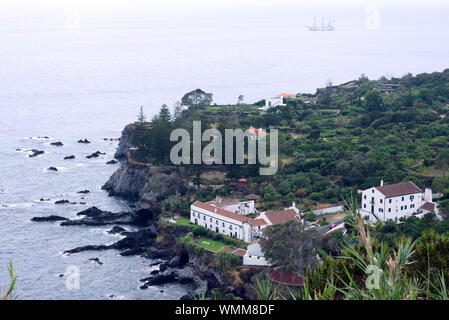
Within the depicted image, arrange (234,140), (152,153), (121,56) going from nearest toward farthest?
(234,140) → (152,153) → (121,56)

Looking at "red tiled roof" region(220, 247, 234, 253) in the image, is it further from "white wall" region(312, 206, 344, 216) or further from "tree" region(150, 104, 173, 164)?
"tree" region(150, 104, 173, 164)

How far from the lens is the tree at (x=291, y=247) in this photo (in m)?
22.0

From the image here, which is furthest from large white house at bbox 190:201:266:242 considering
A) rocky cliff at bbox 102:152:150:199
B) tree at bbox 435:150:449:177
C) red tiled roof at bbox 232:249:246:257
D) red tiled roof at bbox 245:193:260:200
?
tree at bbox 435:150:449:177

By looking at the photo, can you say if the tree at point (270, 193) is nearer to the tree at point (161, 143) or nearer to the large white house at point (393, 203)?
the large white house at point (393, 203)

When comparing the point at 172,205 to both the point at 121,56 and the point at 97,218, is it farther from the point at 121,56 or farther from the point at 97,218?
the point at 121,56

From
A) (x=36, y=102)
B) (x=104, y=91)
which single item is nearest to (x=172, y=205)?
(x=36, y=102)

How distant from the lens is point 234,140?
37469mm

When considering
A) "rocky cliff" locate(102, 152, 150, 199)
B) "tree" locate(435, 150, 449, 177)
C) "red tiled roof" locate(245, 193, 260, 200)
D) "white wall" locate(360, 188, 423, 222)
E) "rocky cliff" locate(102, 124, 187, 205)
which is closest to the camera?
"white wall" locate(360, 188, 423, 222)

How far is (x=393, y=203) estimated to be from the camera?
87.4 feet

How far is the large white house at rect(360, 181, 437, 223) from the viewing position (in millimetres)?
26453

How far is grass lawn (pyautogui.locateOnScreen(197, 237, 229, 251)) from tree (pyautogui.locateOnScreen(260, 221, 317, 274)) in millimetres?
3212

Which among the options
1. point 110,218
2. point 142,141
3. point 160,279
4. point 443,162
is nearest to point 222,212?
point 160,279

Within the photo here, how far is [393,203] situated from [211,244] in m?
7.84

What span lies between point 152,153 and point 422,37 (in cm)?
12736
